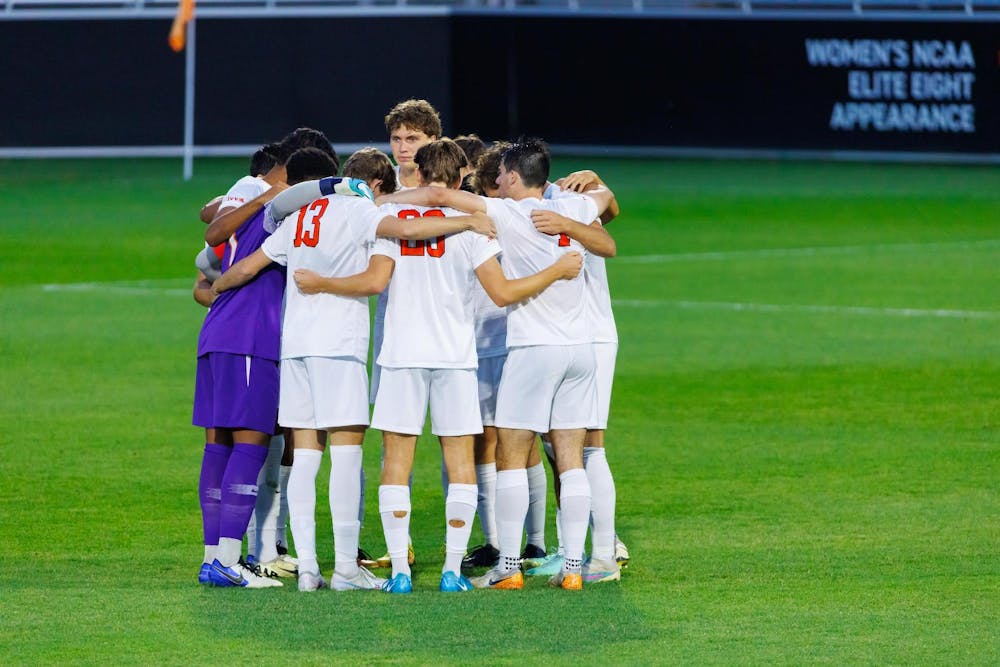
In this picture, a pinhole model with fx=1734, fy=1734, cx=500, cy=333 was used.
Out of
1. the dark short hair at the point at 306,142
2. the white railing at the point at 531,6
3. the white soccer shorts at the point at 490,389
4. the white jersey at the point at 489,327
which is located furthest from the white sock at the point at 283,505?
the white railing at the point at 531,6

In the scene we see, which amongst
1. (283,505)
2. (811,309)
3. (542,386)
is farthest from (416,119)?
(811,309)

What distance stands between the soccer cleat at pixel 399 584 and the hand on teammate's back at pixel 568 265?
1440 mm

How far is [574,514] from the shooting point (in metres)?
7.49

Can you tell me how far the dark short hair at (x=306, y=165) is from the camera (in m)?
7.45

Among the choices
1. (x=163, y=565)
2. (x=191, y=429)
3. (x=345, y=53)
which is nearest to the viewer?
(x=163, y=565)

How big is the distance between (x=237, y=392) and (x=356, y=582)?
0.97 metres

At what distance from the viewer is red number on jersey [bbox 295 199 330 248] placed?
7.30 metres

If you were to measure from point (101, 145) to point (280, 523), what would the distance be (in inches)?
1161

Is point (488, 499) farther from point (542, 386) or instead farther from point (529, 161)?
point (529, 161)

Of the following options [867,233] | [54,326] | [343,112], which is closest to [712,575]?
[54,326]

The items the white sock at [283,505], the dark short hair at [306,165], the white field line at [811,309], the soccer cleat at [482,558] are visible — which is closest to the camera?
the dark short hair at [306,165]

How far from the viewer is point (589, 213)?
7613 mm

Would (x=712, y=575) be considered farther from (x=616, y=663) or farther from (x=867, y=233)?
(x=867, y=233)

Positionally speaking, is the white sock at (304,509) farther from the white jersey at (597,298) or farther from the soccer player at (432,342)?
the white jersey at (597,298)
